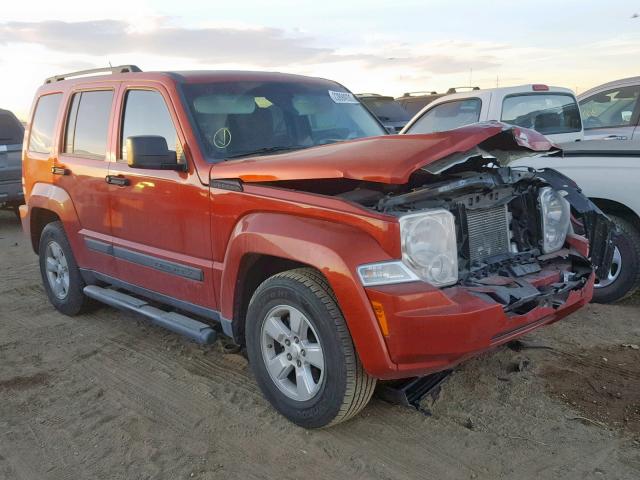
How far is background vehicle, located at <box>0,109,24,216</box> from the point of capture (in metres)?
9.65

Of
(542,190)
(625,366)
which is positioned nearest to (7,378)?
(542,190)

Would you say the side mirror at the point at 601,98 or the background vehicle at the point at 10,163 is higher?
the side mirror at the point at 601,98

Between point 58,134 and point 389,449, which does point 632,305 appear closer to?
point 389,449

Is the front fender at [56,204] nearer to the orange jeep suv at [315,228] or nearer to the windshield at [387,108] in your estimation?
the orange jeep suv at [315,228]

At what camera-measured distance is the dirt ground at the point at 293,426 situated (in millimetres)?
2949

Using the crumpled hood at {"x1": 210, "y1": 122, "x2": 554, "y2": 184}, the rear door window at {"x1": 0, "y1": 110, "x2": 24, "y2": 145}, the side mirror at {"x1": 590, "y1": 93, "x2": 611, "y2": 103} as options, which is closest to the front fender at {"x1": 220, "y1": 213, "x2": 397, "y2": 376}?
the crumpled hood at {"x1": 210, "y1": 122, "x2": 554, "y2": 184}

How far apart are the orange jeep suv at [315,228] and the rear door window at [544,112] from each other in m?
2.60

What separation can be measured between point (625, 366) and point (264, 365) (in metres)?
2.37

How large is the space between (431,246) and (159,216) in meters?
1.97

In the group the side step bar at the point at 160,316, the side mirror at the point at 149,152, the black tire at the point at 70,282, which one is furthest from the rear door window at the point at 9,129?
the side mirror at the point at 149,152

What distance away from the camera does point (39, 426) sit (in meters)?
3.46

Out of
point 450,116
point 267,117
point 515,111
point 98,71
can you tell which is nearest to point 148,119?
→ point 267,117

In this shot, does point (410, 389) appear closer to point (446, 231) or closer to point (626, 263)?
point (446, 231)

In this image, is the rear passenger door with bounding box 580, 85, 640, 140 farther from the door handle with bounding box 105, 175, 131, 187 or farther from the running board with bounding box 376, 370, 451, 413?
the door handle with bounding box 105, 175, 131, 187
